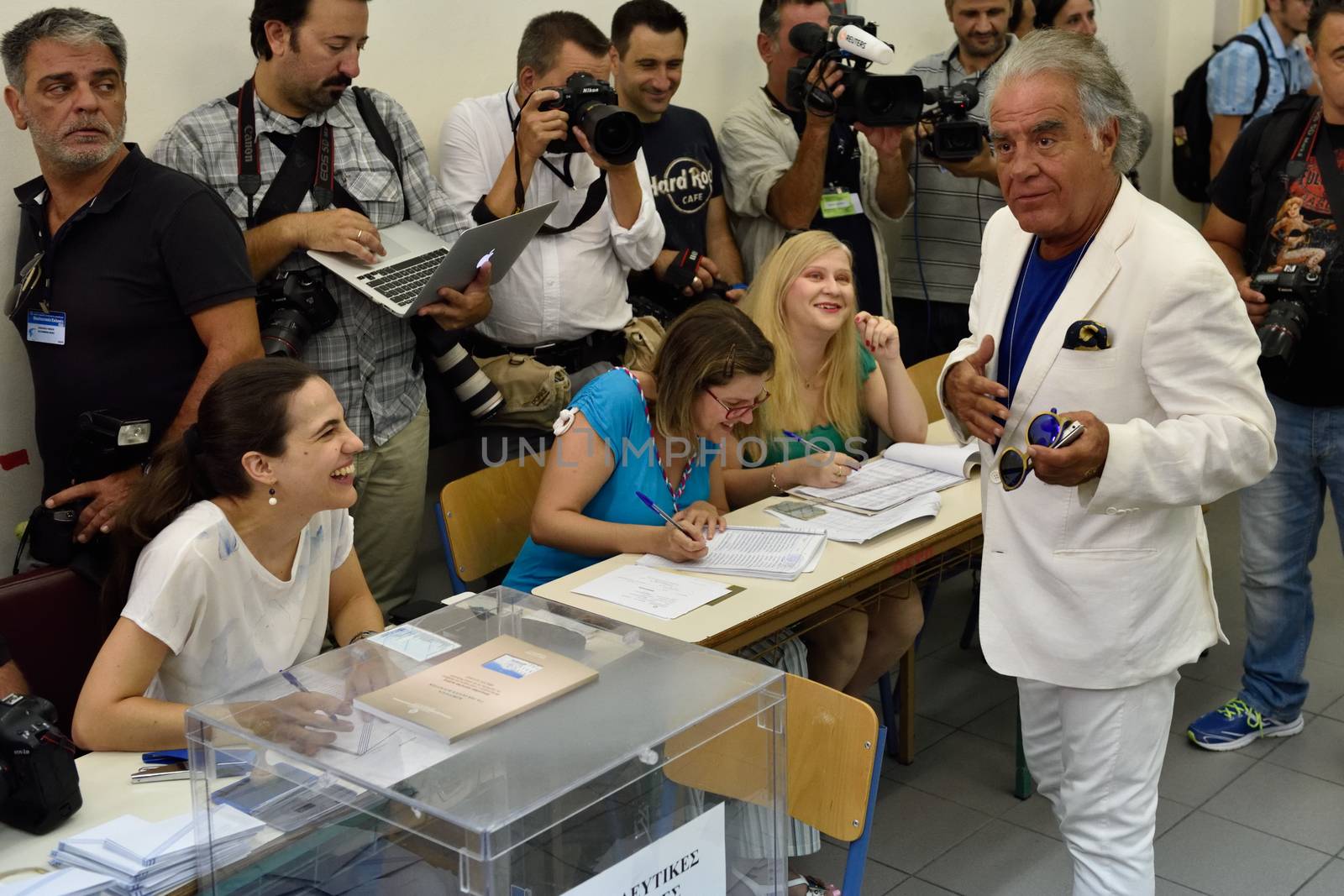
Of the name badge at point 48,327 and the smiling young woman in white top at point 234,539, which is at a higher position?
the name badge at point 48,327

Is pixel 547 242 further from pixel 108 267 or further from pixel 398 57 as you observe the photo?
pixel 108 267

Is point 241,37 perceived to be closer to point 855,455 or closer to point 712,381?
point 712,381

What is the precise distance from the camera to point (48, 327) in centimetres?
271

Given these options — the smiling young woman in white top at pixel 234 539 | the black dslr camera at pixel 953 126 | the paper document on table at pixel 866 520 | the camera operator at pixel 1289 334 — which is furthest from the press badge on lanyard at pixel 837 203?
the smiling young woman in white top at pixel 234 539

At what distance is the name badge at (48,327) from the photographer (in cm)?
270

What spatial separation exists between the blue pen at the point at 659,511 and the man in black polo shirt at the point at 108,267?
862mm

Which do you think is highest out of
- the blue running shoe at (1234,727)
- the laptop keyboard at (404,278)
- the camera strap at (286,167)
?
the camera strap at (286,167)

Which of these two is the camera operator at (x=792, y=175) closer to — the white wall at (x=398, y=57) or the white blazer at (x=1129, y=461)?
the white wall at (x=398, y=57)

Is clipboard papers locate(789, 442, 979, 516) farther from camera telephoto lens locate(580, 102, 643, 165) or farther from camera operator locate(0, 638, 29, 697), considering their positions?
camera operator locate(0, 638, 29, 697)

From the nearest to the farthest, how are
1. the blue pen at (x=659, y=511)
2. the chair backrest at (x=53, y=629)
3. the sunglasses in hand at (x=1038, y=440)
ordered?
the sunglasses in hand at (x=1038, y=440)
the chair backrest at (x=53, y=629)
the blue pen at (x=659, y=511)

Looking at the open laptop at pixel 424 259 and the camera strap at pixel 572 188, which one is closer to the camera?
the open laptop at pixel 424 259

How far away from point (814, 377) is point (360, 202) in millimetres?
1230

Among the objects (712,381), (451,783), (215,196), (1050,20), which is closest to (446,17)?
(215,196)

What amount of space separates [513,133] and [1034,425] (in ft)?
6.97
